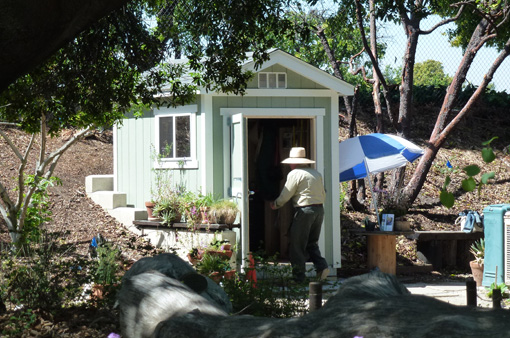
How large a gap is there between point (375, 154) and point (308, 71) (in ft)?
6.67

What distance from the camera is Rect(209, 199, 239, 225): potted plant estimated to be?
11.8 m

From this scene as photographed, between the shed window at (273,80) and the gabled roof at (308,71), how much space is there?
0.65ft

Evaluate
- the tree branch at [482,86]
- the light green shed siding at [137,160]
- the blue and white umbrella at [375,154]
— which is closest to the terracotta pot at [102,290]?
the light green shed siding at [137,160]

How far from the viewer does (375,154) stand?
13312mm

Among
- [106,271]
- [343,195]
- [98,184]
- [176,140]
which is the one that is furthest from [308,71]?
[106,271]

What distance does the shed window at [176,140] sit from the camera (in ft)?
41.9

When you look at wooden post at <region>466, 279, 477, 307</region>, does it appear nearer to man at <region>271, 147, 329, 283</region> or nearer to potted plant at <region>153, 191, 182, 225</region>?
man at <region>271, 147, 329, 283</region>

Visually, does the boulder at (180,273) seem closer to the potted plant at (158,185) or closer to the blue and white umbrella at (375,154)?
the potted plant at (158,185)

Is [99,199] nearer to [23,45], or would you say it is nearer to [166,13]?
[166,13]

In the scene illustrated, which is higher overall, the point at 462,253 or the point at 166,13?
the point at 166,13

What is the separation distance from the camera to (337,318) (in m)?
3.35

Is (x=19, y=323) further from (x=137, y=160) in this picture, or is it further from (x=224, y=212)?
(x=137, y=160)

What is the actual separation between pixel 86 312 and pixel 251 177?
7.68 metres

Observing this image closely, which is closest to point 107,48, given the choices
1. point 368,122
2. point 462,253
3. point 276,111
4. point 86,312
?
point 86,312
